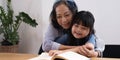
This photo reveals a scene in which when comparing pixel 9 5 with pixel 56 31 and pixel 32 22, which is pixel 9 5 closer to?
pixel 32 22

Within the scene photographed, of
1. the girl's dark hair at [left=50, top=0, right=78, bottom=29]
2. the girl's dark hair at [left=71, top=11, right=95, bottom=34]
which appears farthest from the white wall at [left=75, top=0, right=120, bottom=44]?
the girl's dark hair at [left=71, top=11, right=95, bottom=34]

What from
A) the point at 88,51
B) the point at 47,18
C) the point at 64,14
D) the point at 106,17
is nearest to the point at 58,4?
the point at 64,14

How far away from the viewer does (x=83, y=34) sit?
1.46 metres

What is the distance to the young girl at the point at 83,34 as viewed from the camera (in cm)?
139

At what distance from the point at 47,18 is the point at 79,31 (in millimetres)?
1898

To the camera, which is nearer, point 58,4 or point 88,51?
point 88,51

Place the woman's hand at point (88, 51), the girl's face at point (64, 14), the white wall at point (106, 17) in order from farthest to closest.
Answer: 1. the white wall at point (106, 17)
2. the girl's face at point (64, 14)
3. the woman's hand at point (88, 51)

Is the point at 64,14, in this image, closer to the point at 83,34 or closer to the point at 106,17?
the point at 83,34

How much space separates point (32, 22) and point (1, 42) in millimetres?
577

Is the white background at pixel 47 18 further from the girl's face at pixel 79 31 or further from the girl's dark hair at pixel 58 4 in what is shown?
the girl's face at pixel 79 31

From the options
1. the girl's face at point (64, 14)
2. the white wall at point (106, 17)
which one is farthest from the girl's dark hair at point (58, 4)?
the white wall at point (106, 17)

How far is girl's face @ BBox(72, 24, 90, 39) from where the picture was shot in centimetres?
144

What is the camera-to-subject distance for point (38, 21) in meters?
3.39

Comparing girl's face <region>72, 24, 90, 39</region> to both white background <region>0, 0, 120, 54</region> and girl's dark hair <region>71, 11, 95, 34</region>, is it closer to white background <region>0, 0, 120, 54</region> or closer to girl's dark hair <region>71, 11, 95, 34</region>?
girl's dark hair <region>71, 11, 95, 34</region>
